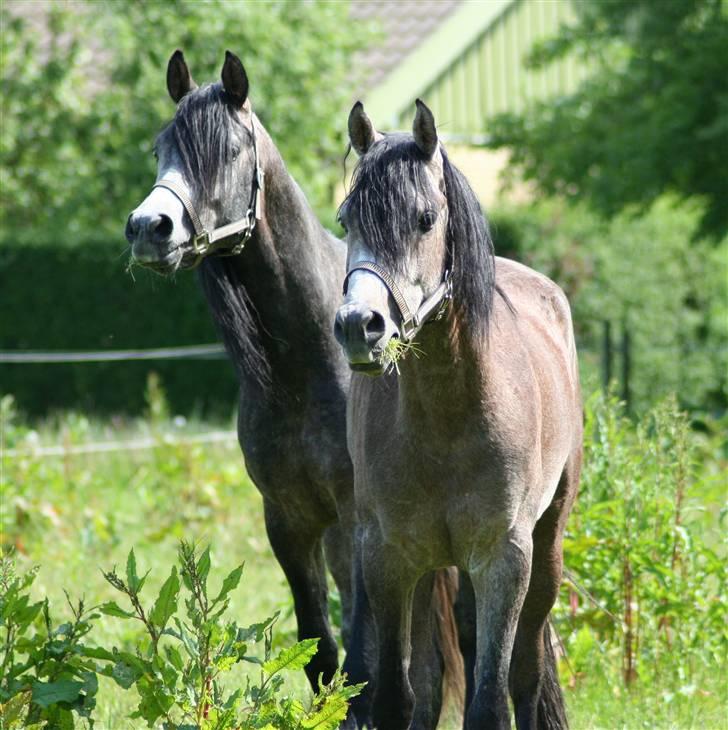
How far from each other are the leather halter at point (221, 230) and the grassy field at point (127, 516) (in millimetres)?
2118

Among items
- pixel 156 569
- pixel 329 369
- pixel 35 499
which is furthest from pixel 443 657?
pixel 35 499

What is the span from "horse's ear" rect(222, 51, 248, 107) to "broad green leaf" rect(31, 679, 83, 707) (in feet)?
6.25

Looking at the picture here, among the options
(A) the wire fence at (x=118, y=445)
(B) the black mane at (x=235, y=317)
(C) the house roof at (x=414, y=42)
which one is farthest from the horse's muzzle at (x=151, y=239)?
(C) the house roof at (x=414, y=42)

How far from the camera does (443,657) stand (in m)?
5.04

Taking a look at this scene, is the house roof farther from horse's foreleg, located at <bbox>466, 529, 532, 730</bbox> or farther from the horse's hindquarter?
horse's foreleg, located at <bbox>466, 529, 532, 730</bbox>

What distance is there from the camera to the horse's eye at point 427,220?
3.56m

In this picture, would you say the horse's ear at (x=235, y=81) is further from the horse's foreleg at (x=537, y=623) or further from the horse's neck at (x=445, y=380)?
the horse's foreleg at (x=537, y=623)

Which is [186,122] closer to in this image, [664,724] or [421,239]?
[421,239]

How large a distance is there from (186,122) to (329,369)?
950mm

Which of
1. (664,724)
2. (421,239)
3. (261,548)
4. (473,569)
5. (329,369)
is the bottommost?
(261,548)

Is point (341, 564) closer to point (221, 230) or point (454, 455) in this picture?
point (454, 455)

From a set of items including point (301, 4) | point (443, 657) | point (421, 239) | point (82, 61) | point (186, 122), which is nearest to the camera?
point (421, 239)

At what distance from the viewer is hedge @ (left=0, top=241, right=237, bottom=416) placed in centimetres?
1330

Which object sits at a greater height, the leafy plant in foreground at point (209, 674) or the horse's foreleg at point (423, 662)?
the leafy plant in foreground at point (209, 674)
